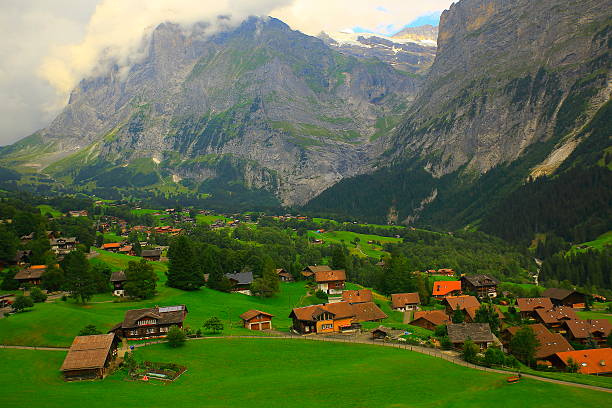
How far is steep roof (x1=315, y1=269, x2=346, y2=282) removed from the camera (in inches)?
4316

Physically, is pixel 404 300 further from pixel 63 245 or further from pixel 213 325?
pixel 63 245

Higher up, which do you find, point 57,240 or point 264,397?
point 57,240

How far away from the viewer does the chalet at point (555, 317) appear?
83.8 meters

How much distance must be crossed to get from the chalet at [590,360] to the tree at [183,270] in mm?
63552

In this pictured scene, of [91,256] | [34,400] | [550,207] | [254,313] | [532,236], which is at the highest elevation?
[550,207]

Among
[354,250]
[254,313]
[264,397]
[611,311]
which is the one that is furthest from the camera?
[354,250]

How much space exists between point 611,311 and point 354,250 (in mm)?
93494

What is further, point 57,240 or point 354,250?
point 354,250

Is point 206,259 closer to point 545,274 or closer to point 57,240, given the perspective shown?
point 57,240

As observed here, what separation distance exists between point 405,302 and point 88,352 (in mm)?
64877

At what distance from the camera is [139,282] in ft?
269

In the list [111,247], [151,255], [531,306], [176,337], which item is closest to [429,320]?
[531,306]

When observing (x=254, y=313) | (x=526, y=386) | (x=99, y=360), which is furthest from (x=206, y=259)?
(x=526, y=386)

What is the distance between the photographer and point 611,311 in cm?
9844
